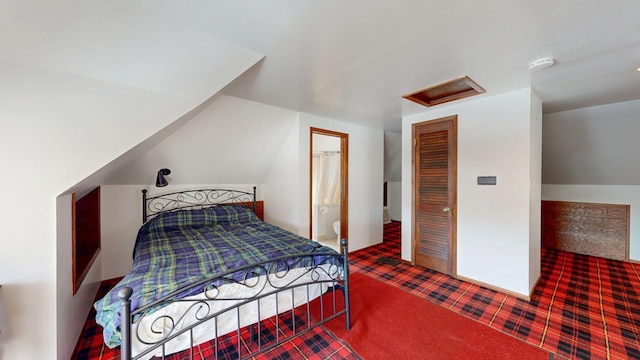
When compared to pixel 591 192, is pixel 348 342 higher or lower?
lower

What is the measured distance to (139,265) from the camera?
192 centimetres

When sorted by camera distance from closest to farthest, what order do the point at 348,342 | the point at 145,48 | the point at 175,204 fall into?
1. the point at 145,48
2. the point at 348,342
3. the point at 175,204

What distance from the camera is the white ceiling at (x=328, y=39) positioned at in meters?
1.30

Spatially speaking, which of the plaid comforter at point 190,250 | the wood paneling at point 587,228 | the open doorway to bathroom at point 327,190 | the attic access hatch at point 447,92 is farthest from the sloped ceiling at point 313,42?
the open doorway to bathroom at point 327,190

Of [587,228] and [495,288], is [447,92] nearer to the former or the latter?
[495,288]

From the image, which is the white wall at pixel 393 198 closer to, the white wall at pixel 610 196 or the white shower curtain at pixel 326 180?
the white shower curtain at pixel 326 180

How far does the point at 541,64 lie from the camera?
1.98 m

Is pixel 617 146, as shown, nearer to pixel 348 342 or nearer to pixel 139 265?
pixel 348 342

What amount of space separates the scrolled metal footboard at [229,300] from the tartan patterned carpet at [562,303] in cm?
136

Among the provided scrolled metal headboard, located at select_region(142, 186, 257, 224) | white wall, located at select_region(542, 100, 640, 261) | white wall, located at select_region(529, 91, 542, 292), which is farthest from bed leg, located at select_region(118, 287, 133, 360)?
white wall, located at select_region(542, 100, 640, 261)

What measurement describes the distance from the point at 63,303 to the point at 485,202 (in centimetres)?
401

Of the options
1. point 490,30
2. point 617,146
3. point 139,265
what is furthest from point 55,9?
point 617,146

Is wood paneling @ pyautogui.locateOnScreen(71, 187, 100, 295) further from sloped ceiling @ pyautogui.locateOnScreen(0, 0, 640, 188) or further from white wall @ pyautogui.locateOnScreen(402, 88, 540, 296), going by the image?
white wall @ pyautogui.locateOnScreen(402, 88, 540, 296)

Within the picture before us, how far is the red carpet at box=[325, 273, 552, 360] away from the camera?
5.94 feet
